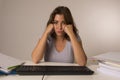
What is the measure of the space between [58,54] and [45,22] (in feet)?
2.77

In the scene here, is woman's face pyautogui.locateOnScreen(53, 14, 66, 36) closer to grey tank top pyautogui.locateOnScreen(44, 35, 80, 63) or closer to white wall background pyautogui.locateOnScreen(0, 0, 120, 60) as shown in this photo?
grey tank top pyautogui.locateOnScreen(44, 35, 80, 63)

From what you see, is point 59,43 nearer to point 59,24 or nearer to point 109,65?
point 59,24

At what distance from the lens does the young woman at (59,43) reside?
1.45 metres

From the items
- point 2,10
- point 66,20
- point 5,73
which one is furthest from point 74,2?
point 5,73

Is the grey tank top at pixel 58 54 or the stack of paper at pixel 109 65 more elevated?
the stack of paper at pixel 109 65

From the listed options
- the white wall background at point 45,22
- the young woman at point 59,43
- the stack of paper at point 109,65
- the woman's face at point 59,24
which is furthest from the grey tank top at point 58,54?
the white wall background at point 45,22

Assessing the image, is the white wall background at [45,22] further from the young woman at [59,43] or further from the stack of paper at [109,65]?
the stack of paper at [109,65]

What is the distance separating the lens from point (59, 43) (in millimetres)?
1646

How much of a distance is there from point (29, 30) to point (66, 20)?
856mm

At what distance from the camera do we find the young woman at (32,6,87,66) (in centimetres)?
145

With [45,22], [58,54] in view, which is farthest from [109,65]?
[45,22]

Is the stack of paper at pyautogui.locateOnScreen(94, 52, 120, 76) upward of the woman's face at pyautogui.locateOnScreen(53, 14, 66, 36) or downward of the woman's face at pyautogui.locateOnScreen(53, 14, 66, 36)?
downward

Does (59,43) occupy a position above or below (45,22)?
below

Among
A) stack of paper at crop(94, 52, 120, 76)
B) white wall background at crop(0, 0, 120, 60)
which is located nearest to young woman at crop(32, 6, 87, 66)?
stack of paper at crop(94, 52, 120, 76)
